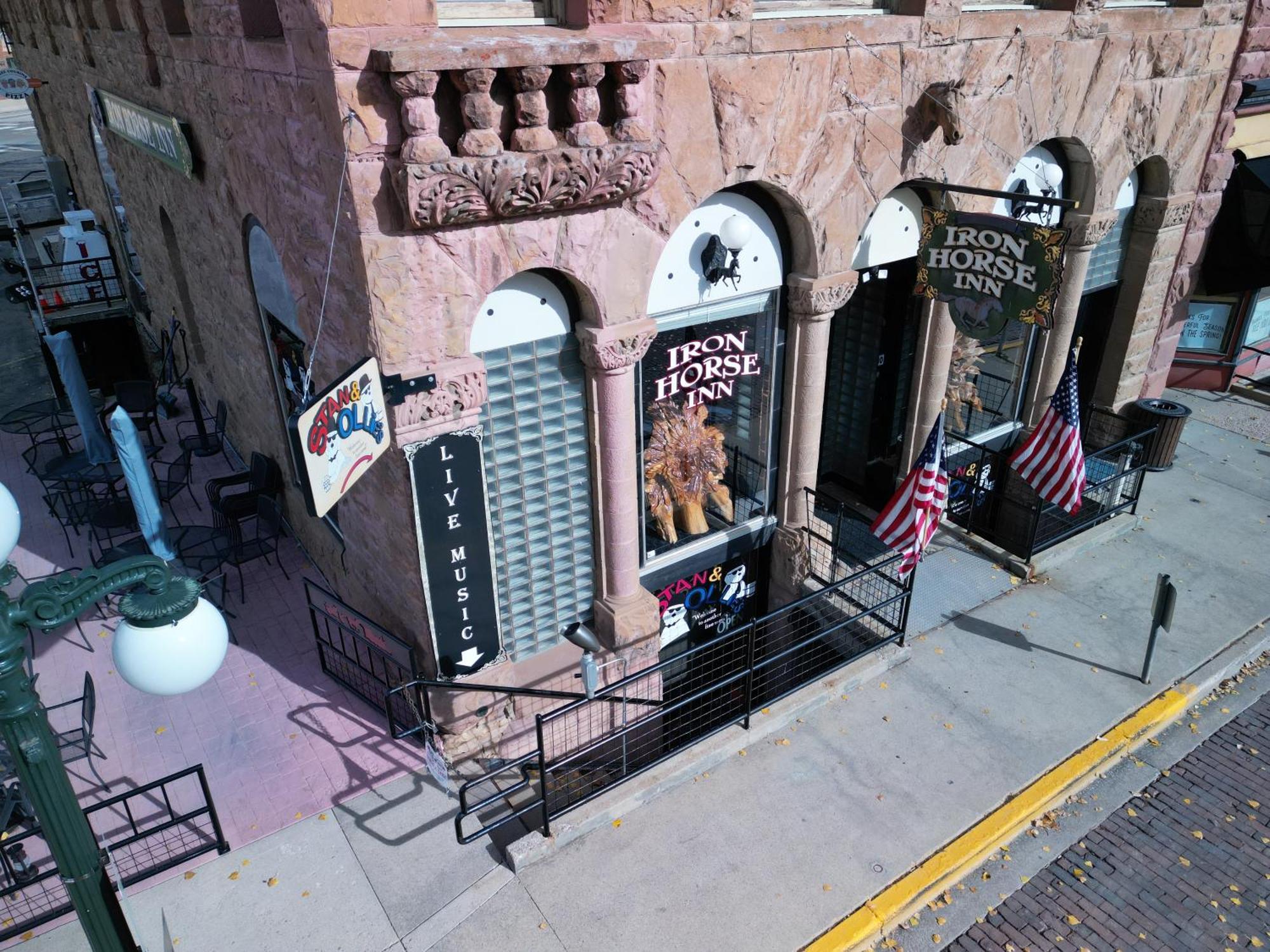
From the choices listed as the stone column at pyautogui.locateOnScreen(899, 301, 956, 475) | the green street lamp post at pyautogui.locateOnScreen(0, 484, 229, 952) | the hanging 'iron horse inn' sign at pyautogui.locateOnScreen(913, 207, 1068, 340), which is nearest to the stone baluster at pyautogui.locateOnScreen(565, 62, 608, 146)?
the hanging 'iron horse inn' sign at pyautogui.locateOnScreen(913, 207, 1068, 340)

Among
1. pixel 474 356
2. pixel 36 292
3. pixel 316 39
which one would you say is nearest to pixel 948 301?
pixel 474 356

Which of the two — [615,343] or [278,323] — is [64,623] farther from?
[278,323]

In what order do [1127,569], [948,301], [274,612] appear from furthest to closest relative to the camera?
[1127,569] < [274,612] < [948,301]

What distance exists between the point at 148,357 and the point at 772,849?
16486mm

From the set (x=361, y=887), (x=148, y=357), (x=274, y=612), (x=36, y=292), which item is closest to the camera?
(x=361, y=887)

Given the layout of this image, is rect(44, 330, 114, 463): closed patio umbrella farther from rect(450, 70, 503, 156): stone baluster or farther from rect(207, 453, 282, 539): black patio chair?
rect(450, 70, 503, 156): stone baluster

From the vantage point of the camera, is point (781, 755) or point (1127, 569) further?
point (1127, 569)

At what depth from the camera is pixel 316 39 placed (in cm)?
570

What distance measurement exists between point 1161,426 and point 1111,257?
2558 mm

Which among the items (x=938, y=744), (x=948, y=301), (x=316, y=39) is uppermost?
(x=316, y=39)

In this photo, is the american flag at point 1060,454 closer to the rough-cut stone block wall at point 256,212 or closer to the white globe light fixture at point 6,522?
the rough-cut stone block wall at point 256,212

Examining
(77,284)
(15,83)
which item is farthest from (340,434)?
(15,83)

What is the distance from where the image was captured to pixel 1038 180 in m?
10.8

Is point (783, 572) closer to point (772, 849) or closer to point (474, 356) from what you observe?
point (772, 849)
